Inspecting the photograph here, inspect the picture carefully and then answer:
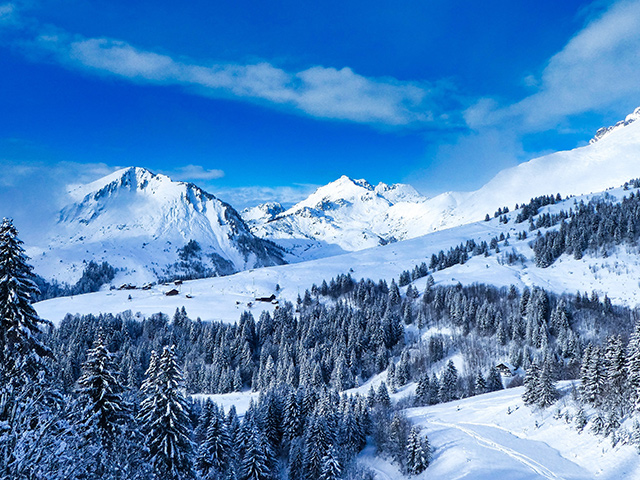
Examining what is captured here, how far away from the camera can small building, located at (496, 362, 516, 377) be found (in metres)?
94.1

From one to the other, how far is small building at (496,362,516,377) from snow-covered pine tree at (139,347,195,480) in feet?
283

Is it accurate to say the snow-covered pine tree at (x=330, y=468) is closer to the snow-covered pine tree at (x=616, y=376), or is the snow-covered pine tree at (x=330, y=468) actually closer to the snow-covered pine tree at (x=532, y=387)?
the snow-covered pine tree at (x=532, y=387)

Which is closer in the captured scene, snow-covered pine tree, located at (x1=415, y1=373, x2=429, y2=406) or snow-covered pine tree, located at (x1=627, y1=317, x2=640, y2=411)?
snow-covered pine tree, located at (x1=627, y1=317, x2=640, y2=411)

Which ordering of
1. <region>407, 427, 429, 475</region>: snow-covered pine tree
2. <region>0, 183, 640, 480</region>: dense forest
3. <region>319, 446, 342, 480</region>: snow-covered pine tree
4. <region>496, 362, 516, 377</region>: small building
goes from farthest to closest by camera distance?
<region>496, 362, 516, 377</region>: small building < <region>407, 427, 429, 475</region>: snow-covered pine tree < <region>319, 446, 342, 480</region>: snow-covered pine tree < <region>0, 183, 640, 480</region>: dense forest

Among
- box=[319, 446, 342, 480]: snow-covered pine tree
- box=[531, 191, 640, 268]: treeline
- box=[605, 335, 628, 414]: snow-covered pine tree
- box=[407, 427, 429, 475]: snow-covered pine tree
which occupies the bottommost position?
box=[407, 427, 429, 475]: snow-covered pine tree

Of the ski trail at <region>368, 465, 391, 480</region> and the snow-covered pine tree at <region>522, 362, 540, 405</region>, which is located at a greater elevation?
the snow-covered pine tree at <region>522, 362, 540, 405</region>

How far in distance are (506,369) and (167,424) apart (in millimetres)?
89415

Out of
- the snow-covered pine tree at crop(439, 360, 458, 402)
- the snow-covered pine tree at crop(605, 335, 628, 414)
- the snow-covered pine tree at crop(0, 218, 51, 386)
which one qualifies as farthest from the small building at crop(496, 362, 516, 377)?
the snow-covered pine tree at crop(0, 218, 51, 386)

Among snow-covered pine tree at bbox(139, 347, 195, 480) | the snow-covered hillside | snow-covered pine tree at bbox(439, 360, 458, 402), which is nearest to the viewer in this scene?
snow-covered pine tree at bbox(139, 347, 195, 480)

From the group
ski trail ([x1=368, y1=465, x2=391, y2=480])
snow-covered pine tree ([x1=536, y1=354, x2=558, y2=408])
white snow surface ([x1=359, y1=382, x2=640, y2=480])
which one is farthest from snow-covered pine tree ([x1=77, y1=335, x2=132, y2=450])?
snow-covered pine tree ([x1=536, y1=354, x2=558, y2=408])

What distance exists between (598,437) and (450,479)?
1825 cm

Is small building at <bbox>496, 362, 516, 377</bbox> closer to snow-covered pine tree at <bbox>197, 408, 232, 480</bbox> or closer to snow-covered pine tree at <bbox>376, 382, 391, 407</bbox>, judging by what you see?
snow-covered pine tree at <bbox>376, 382, 391, 407</bbox>

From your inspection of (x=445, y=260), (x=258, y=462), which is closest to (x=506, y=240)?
(x=445, y=260)

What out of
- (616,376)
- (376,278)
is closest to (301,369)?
(616,376)
